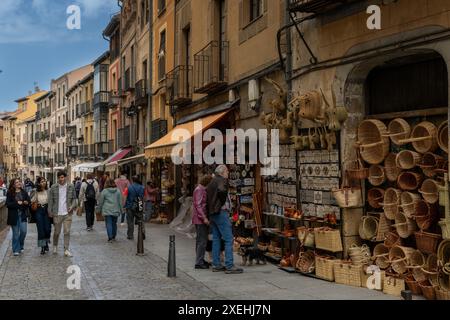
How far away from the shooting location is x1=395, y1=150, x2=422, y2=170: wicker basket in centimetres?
792

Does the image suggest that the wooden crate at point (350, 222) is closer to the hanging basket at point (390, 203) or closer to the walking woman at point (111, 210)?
the hanging basket at point (390, 203)

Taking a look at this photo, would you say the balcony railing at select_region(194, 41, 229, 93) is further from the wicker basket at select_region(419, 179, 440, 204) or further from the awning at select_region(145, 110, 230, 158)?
the wicker basket at select_region(419, 179, 440, 204)

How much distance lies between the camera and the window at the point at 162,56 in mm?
22109

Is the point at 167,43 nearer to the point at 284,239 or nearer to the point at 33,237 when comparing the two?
the point at 33,237

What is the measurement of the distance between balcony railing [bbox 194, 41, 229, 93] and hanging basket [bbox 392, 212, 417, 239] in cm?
733

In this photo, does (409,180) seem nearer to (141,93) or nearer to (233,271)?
(233,271)

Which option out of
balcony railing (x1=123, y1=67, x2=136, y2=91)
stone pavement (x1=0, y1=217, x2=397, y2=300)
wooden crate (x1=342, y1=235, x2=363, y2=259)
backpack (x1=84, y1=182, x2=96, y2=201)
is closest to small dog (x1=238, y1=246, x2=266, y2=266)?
stone pavement (x1=0, y1=217, x2=397, y2=300)

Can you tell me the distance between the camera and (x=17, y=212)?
12.3 meters

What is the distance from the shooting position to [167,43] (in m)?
21.4

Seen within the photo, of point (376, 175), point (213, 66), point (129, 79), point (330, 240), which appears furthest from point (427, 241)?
point (129, 79)

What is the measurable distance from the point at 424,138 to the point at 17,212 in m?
8.38

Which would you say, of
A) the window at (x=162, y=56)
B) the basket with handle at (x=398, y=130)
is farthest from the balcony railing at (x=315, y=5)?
the window at (x=162, y=56)

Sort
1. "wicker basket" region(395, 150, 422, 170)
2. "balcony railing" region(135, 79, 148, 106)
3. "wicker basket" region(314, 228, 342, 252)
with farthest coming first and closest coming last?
"balcony railing" region(135, 79, 148, 106)
"wicker basket" region(314, 228, 342, 252)
"wicker basket" region(395, 150, 422, 170)

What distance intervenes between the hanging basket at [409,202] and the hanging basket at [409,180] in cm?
9
